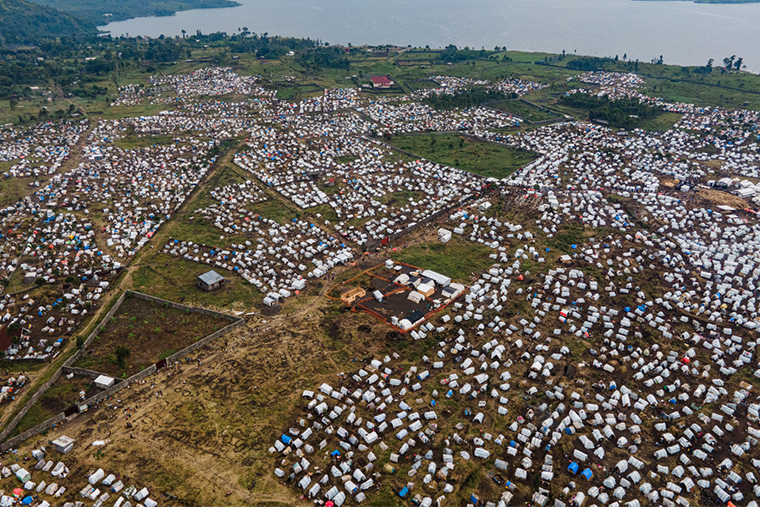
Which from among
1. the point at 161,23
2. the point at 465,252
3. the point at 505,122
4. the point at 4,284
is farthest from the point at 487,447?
the point at 161,23

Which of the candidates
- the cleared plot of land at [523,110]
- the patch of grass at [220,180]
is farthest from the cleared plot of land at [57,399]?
the cleared plot of land at [523,110]

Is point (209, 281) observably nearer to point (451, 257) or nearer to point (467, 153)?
point (451, 257)

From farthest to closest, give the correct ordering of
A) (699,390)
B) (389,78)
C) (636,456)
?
1. (389,78)
2. (699,390)
3. (636,456)

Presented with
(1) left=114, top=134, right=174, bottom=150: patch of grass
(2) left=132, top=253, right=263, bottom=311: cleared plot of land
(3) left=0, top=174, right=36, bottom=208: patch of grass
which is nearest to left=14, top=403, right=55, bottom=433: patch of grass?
(2) left=132, top=253, right=263, bottom=311: cleared plot of land

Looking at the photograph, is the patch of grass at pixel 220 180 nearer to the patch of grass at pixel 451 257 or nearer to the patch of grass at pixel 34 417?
the patch of grass at pixel 451 257

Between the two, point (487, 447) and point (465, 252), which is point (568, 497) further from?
point (465, 252)

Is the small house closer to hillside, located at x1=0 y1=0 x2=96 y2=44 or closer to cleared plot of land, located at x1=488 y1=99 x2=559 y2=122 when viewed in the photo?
cleared plot of land, located at x1=488 y1=99 x2=559 y2=122

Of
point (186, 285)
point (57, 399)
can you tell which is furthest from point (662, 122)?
point (57, 399)

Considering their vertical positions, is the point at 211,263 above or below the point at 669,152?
below
